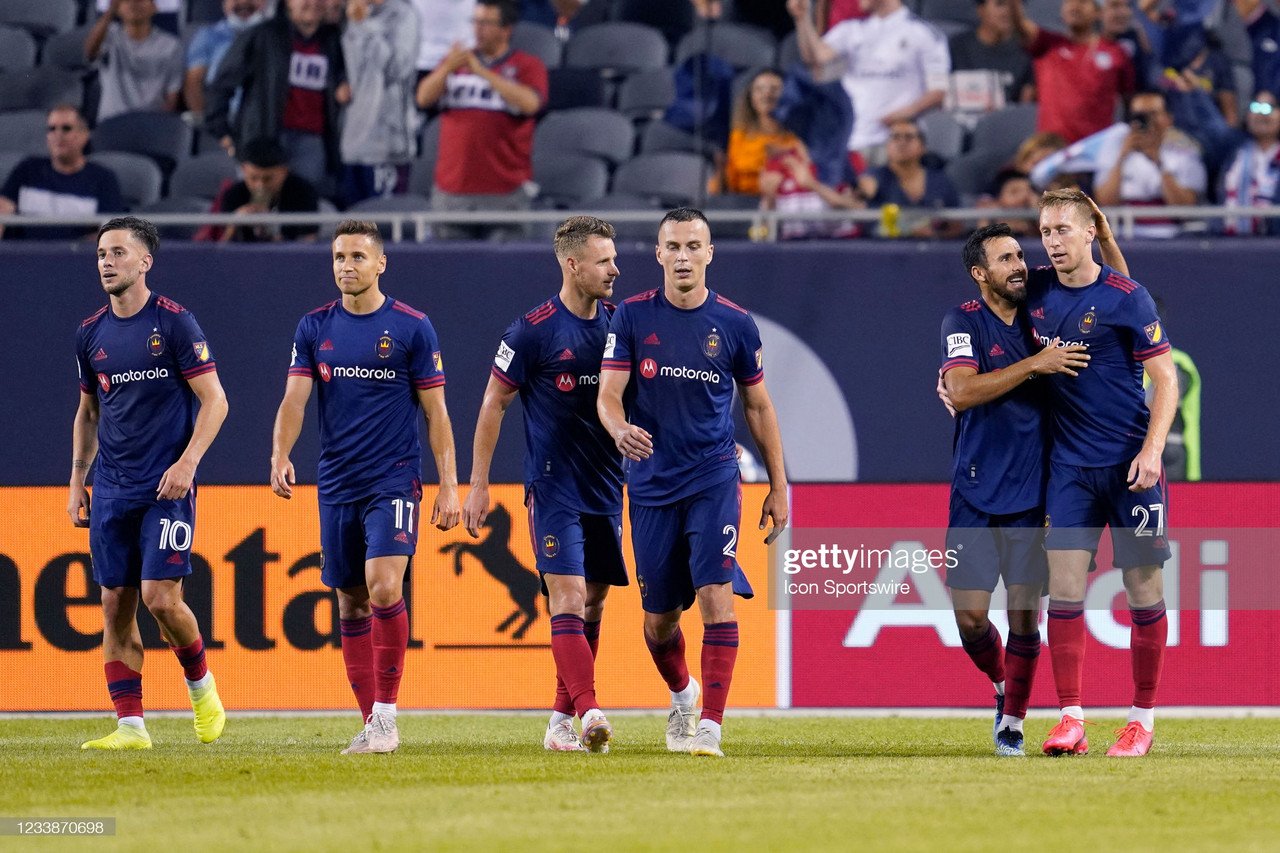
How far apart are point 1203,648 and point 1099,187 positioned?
3.82 meters

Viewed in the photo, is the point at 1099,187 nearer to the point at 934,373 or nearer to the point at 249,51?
the point at 934,373

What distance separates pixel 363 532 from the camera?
8078mm

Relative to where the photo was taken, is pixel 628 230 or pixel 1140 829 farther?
pixel 628 230

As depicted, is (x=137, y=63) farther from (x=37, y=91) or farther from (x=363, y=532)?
(x=363, y=532)

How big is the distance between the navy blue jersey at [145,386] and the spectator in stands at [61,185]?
4.62m

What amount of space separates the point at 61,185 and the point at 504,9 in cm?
348

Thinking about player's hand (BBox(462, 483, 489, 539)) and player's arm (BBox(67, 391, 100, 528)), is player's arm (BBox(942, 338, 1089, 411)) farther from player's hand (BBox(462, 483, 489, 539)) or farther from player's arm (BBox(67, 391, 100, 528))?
player's arm (BBox(67, 391, 100, 528))

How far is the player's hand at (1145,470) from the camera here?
7465 mm

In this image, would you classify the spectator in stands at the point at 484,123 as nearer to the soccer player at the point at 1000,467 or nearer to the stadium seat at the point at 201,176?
the stadium seat at the point at 201,176

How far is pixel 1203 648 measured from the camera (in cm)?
1048

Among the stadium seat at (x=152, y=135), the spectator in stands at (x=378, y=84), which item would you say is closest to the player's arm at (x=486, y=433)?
the spectator in stands at (x=378, y=84)

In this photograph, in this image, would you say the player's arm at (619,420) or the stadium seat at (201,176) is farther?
the stadium seat at (201,176)

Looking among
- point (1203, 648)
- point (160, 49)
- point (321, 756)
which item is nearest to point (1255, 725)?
point (1203, 648)


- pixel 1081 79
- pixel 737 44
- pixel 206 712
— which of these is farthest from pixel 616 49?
pixel 206 712
